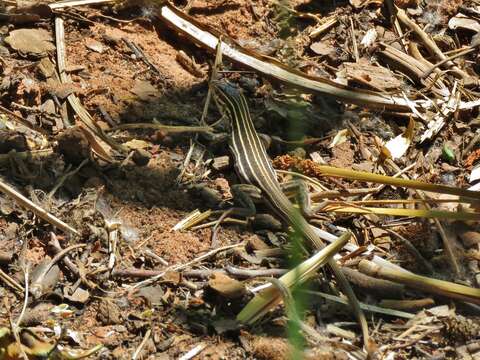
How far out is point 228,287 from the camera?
3924mm

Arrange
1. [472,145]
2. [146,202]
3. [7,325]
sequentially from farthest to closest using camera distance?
1. [472,145]
2. [146,202]
3. [7,325]

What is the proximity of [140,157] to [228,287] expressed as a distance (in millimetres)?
1225

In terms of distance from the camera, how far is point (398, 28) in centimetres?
623

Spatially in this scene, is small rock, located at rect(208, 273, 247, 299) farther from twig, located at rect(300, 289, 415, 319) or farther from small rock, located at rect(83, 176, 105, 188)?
small rock, located at rect(83, 176, 105, 188)

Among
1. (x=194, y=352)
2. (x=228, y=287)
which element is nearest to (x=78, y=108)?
(x=228, y=287)

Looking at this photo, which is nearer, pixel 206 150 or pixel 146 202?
pixel 146 202

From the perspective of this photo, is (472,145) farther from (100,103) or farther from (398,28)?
(100,103)

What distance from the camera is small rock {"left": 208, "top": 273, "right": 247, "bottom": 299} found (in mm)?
3906

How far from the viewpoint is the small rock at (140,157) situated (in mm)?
4766

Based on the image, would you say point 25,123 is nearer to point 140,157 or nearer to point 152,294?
point 140,157

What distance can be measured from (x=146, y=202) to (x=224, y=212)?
488 millimetres

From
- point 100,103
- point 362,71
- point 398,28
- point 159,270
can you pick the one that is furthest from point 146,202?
point 398,28

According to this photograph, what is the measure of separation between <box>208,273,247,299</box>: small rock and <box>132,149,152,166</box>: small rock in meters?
1.11

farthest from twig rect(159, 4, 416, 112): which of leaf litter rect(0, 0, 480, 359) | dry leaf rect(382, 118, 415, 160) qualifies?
dry leaf rect(382, 118, 415, 160)
